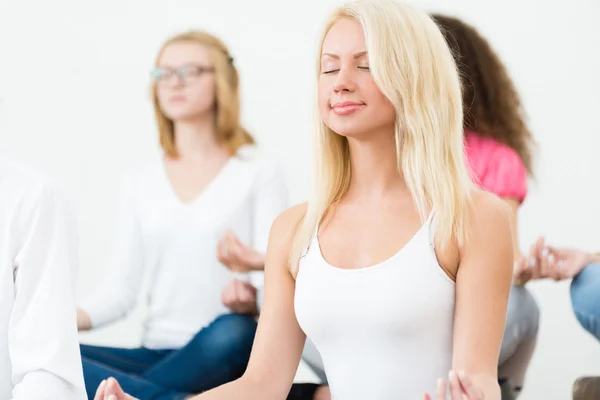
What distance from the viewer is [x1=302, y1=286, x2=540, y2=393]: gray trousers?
5.14ft

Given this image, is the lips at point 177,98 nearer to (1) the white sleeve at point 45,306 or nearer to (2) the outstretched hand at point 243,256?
(2) the outstretched hand at point 243,256

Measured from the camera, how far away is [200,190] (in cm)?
209

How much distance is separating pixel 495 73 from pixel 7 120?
1669 mm

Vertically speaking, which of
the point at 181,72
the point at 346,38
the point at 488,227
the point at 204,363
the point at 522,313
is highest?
the point at 346,38

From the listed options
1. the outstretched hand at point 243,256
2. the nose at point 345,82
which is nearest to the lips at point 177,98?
the outstretched hand at point 243,256

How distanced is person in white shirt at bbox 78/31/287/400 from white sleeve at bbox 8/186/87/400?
2.33 ft

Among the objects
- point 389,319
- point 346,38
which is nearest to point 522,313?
point 389,319

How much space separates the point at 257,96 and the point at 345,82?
1.75 m

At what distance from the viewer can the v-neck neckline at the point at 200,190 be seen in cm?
206

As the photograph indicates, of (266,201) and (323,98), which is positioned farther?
(266,201)

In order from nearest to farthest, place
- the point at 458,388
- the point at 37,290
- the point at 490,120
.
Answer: the point at 458,388
the point at 37,290
the point at 490,120

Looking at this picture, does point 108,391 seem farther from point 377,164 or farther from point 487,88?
point 487,88

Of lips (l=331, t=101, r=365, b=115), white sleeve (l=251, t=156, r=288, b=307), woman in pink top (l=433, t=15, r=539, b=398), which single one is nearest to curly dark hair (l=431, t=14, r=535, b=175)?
woman in pink top (l=433, t=15, r=539, b=398)

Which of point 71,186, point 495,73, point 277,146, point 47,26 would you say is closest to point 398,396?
point 495,73
